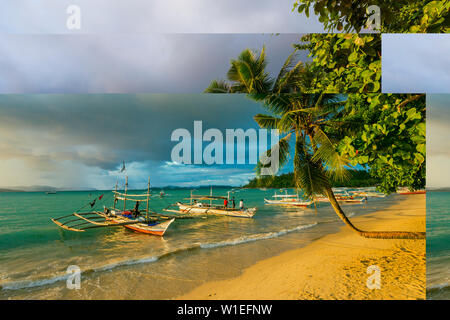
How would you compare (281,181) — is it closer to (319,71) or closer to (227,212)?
(319,71)

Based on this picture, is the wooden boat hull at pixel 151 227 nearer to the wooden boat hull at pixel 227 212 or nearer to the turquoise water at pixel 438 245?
the wooden boat hull at pixel 227 212

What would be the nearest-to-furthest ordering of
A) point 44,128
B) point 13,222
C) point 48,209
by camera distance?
point 44,128, point 13,222, point 48,209

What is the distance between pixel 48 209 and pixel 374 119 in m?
11.6

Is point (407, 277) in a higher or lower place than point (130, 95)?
lower

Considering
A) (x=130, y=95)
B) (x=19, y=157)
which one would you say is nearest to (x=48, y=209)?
(x=19, y=157)

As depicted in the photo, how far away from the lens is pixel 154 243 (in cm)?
559

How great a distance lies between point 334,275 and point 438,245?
138cm

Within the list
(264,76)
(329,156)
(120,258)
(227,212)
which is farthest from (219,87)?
(227,212)

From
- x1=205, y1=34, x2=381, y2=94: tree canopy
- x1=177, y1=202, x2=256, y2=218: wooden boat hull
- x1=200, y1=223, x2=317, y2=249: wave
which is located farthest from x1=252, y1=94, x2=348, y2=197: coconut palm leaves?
x1=177, y1=202, x2=256, y2=218: wooden boat hull

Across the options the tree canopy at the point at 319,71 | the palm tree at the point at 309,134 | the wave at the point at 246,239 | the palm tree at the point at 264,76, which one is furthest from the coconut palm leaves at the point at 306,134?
the wave at the point at 246,239

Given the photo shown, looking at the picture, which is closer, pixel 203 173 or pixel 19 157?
pixel 19 157

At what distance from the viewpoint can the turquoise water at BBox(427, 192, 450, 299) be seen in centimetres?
226

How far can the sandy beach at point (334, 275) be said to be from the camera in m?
2.62
